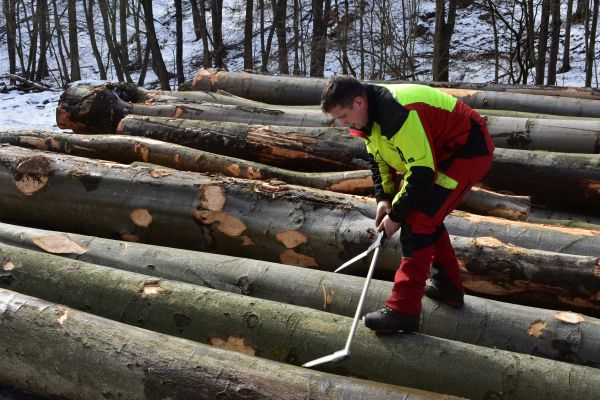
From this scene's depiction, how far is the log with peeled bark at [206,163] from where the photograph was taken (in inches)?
171

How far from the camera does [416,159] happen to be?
265 cm

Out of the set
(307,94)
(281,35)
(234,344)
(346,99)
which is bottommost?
(234,344)

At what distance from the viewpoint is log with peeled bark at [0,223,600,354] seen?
2957 millimetres

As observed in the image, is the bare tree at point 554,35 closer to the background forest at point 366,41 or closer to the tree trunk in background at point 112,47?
the background forest at point 366,41

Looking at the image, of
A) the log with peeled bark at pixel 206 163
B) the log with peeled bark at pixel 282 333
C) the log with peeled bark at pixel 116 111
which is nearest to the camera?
the log with peeled bark at pixel 282 333

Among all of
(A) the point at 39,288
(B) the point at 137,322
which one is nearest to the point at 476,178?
(B) the point at 137,322

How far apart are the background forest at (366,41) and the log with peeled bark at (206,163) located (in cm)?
847

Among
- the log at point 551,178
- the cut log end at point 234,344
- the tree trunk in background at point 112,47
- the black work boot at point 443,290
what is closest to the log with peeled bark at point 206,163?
the log at point 551,178

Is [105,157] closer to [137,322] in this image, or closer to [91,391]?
[137,322]

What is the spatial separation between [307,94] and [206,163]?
309 cm

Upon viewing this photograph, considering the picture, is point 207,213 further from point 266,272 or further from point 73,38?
point 73,38

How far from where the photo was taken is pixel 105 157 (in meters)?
5.81

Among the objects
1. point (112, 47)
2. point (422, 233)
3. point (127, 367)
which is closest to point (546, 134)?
point (422, 233)

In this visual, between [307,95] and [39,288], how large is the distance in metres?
5.22
